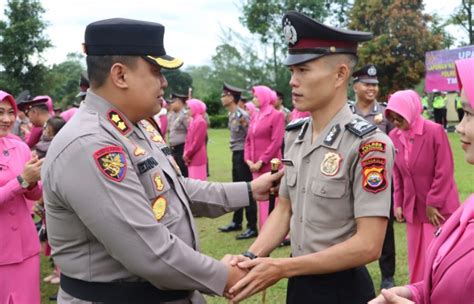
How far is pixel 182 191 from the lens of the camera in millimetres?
2373

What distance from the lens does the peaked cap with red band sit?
246 centimetres

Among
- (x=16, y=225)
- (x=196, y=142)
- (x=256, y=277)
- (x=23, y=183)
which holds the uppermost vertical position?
(x=23, y=183)

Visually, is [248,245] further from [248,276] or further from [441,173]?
[248,276]

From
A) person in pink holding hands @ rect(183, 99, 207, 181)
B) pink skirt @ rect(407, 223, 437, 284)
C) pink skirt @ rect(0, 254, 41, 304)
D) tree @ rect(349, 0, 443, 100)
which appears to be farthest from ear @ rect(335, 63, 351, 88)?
tree @ rect(349, 0, 443, 100)

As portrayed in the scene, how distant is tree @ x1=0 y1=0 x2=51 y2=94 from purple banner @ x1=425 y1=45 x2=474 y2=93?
25.3m

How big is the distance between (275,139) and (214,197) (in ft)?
15.0

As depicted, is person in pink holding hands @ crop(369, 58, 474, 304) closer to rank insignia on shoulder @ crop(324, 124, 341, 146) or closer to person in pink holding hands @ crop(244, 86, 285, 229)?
rank insignia on shoulder @ crop(324, 124, 341, 146)

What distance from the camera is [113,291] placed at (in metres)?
2.08

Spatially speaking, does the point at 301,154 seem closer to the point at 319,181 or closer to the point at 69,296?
the point at 319,181

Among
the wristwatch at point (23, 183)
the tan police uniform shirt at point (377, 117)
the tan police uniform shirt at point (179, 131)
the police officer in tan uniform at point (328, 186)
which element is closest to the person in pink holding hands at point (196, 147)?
the tan police uniform shirt at point (179, 131)

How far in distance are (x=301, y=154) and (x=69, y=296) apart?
1.38 metres

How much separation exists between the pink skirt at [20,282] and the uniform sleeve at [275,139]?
4089 millimetres

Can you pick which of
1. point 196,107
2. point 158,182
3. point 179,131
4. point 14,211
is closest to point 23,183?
point 14,211

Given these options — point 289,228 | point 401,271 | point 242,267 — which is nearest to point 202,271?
point 242,267
